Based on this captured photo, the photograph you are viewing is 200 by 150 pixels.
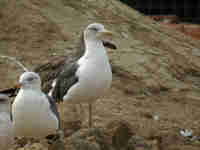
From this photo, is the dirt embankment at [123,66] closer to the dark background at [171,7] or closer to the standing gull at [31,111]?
the standing gull at [31,111]

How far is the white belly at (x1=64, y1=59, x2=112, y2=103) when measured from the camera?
19.2ft

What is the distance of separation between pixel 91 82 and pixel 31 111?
984 mm

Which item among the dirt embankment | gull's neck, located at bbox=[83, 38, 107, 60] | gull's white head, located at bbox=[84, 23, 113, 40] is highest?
gull's white head, located at bbox=[84, 23, 113, 40]

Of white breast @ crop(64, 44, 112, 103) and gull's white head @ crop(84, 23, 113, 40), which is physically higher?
gull's white head @ crop(84, 23, 113, 40)

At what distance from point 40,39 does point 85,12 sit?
1609 millimetres

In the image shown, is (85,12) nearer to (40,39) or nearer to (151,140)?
(40,39)

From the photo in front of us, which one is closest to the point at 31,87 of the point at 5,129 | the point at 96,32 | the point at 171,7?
the point at 5,129

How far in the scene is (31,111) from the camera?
5141mm

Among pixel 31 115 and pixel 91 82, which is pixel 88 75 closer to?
pixel 91 82

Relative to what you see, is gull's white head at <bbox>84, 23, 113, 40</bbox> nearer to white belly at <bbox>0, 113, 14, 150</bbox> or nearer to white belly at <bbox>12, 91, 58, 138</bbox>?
white belly at <bbox>12, 91, 58, 138</bbox>

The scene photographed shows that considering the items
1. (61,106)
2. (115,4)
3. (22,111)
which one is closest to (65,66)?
(61,106)

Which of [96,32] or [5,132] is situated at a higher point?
[96,32]

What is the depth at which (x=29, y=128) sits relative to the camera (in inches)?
205

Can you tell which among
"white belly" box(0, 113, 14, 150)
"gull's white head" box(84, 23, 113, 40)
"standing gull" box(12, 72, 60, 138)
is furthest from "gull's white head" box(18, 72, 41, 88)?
"gull's white head" box(84, 23, 113, 40)
